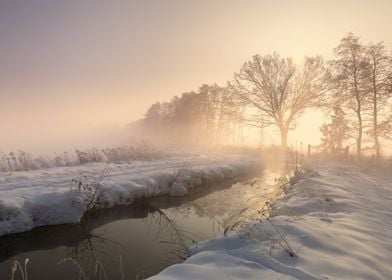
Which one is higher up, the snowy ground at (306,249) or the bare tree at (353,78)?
the bare tree at (353,78)

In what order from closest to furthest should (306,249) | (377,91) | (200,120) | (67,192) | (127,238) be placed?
1. (306,249)
2. (127,238)
3. (67,192)
4. (377,91)
5. (200,120)

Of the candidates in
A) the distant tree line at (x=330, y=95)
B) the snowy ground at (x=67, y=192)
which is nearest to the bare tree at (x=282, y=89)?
the distant tree line at (x=330, y=95)

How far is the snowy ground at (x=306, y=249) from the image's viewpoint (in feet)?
11.8

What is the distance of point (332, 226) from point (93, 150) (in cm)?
1636

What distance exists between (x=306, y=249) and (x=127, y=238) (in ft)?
14.6

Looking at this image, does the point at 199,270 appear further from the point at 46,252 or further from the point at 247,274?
the point at 46,252

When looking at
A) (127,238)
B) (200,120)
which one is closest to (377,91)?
(127,238)

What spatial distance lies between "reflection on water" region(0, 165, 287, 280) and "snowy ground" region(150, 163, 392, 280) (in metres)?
1.23

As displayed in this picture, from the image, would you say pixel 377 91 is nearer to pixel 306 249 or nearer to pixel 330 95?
pixel 330 95

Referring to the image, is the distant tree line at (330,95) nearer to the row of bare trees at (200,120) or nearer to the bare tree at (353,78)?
the bare tree at (353,78)

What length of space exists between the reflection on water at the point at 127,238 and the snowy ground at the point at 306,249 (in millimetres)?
1231

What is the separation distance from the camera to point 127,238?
23.9ft

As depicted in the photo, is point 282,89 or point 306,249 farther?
point 282,89

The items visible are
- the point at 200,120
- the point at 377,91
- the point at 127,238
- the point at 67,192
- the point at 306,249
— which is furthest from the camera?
the point at 200,120
